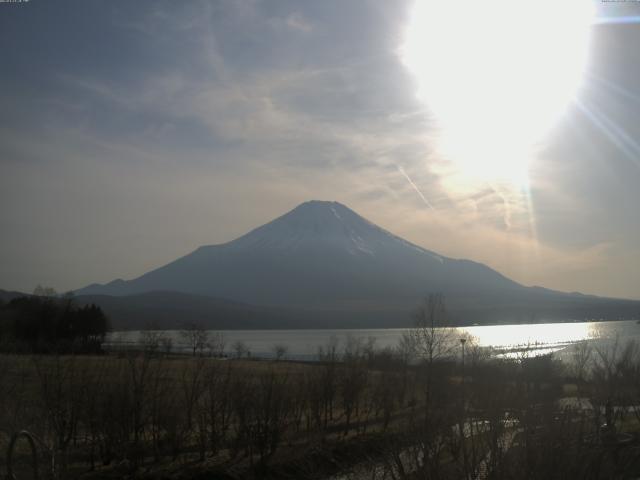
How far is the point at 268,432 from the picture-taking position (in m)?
24.3

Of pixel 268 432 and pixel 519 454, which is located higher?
pixel 519 454

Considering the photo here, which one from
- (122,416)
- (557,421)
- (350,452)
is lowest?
(350,452)

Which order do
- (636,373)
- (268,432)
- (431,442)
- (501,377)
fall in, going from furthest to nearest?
(501,377) → (636,373) → (268,432) → (431,442)

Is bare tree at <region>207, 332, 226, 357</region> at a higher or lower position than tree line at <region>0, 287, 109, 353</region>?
lower

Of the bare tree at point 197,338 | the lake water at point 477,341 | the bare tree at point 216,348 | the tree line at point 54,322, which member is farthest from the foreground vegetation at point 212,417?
Answer: the bare tree at point 197,338

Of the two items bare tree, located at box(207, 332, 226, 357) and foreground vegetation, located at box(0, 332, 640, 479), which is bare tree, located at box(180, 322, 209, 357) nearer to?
bare tree, located at box(207, 332, 226, 357)

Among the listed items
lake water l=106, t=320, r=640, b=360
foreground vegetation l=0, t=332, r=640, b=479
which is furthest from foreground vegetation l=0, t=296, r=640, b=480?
lake water l=106, t=320, r=640, b=360

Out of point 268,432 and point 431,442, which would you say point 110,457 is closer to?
point 268,432

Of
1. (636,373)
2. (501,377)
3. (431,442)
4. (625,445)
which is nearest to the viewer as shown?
(431,442)

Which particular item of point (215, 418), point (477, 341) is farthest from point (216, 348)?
point (215, 418)

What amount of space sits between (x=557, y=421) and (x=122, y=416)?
53.9 feet

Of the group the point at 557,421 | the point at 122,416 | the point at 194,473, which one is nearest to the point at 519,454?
the point at 557,421

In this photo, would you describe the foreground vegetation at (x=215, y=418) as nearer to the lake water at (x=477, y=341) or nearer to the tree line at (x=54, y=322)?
the lake water at (x=477, y=341)

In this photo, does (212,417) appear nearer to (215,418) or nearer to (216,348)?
(215,418)
